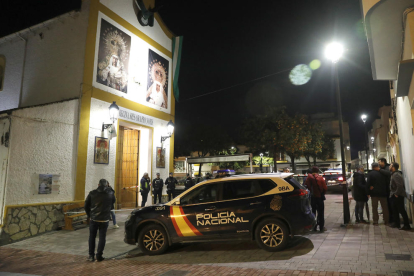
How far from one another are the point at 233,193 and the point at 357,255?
2862mm

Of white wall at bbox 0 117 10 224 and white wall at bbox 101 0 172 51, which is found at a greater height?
white wall at bbox 101 0 172 51

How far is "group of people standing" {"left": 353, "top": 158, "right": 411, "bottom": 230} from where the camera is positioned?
27.7ft

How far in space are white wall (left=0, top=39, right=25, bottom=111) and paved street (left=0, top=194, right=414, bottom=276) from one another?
8136 millimetres

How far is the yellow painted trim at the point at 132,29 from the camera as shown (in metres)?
13.2

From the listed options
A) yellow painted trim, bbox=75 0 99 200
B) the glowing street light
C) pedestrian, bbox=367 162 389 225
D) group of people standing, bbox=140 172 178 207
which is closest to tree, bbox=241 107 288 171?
group of people standing, bbox=140 172 178 207

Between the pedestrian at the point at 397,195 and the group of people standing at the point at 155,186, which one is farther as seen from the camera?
the group of people standing at the point at 155,186

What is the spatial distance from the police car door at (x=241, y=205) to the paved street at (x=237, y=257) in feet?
1.99

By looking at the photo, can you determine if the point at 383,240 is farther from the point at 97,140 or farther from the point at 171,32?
the point at 171,32

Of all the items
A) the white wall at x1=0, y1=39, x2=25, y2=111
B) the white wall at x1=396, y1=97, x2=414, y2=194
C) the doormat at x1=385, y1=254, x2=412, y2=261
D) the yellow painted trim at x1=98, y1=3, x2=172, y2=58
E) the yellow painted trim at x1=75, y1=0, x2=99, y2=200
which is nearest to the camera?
the doormat at x1=385, y1=254, x2=412, y2=261

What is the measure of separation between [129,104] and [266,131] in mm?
23234

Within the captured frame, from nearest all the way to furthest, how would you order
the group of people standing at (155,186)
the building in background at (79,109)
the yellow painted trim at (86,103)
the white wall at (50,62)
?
1. the building in background at (79,109)
2. the yellow painted trim at (86,103)
3. the white wall at (50,62)
4. the group of people standing at (155,186)

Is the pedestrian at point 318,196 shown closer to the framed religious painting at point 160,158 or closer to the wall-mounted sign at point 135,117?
the wall-mounted sign at point 135,117

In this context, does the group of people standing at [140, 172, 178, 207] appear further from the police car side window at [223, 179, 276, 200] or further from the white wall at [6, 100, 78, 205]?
the police car side window at [223, 179, 276, 200]

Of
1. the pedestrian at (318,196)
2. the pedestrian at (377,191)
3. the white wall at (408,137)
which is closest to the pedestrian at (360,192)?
the pedestrian at (377,191)
